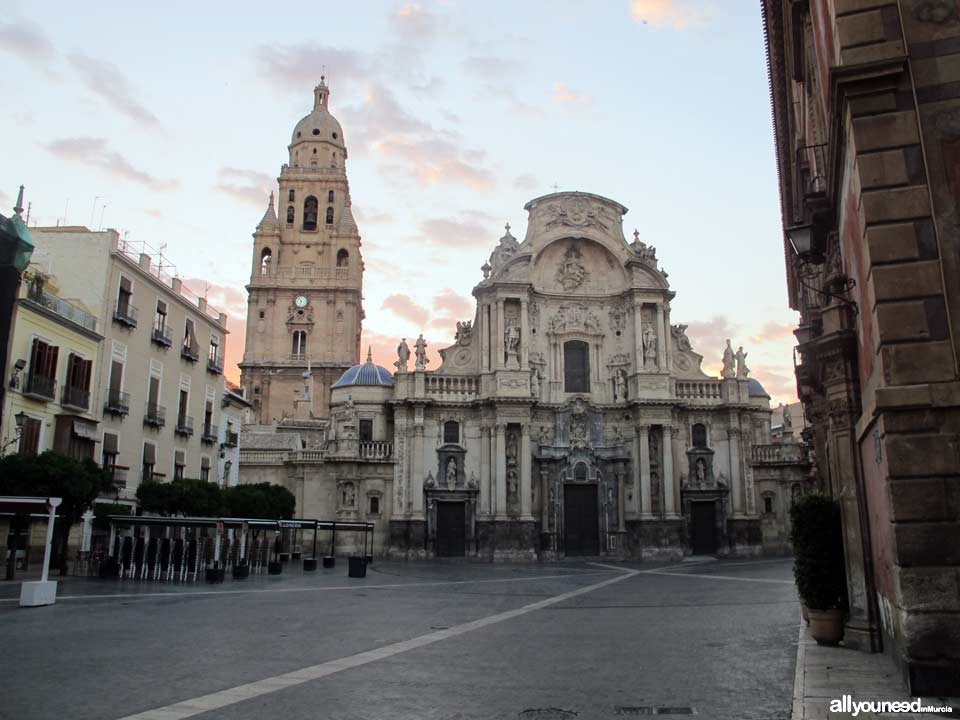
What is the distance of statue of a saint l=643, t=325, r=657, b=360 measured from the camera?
4869cm

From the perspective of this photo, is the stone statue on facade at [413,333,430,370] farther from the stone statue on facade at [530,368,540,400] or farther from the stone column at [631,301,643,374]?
the stone column at [631,301,643,374]

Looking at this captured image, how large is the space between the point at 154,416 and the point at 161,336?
3867 mm

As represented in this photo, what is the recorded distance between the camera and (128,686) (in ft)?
33.1

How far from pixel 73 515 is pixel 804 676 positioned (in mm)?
23734

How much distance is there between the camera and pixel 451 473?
47.3 metres

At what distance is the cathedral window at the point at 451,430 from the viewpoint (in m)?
48.1

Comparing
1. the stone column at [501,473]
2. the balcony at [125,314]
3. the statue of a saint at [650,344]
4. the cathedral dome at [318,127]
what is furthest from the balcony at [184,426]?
the cathedral dome at [318,127]

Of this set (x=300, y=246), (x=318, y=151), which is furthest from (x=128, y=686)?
(x=318, y=151)

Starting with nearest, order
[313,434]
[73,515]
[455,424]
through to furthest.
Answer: [73,515] → [455,424] → [313,434]

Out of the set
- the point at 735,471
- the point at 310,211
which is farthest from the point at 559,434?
the point at 310,211

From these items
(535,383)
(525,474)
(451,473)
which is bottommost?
(525,474)

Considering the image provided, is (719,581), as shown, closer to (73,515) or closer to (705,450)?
(705,450)

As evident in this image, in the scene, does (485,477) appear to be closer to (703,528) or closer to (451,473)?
(451,473)

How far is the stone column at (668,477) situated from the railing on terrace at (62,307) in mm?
31340
